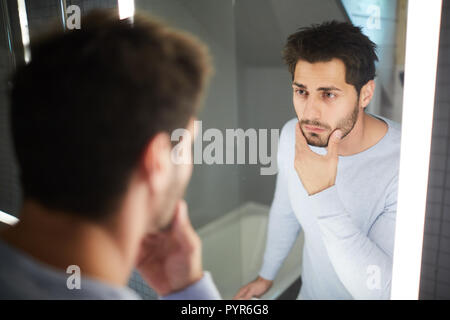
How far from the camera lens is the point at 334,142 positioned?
2.89ft

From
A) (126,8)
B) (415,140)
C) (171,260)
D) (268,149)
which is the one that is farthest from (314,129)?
(126,8)

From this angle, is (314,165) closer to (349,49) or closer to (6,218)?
(349,49)

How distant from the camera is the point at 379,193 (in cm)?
89

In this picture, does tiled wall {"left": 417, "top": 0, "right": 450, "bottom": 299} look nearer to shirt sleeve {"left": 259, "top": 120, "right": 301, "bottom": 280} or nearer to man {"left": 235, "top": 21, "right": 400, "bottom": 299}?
man {"left": 235, "top": 21, "right": 400, "bottom": 299}

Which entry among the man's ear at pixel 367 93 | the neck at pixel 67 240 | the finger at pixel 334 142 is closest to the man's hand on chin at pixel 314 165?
the finger at pixel 334 142

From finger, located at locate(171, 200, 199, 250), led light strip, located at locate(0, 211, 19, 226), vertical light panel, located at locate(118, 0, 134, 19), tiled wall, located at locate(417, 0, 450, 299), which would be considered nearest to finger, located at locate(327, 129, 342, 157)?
tiled wall, located at locate(417, 0, 450, 299)

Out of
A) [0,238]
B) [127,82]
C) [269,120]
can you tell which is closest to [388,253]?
[269,120]

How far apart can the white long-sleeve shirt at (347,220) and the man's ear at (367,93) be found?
9 cm

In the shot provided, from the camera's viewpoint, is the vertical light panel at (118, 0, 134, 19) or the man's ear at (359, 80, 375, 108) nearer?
the man's ear at (359, 80, 375, 108)

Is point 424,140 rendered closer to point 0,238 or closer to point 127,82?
point 127,82

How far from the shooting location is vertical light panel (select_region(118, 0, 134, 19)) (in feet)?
3.10

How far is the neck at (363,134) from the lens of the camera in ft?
2.81

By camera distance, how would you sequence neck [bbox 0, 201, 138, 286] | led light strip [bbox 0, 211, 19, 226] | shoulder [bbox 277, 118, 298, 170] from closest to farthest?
neck [bbox 0, 201, 138, 286]
shoulder [bbox 277, 118, 298, 170]
led light strip [bbox 0, 211, 19, 226]

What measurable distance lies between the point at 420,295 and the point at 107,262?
3.23 feet
